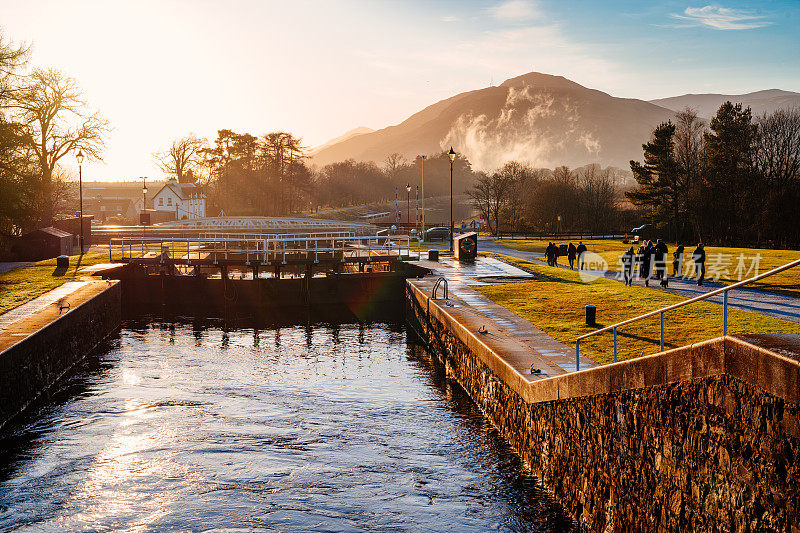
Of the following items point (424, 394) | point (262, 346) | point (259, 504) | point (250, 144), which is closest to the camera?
point (259, 504)

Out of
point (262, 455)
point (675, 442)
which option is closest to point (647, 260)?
point (262, 455)

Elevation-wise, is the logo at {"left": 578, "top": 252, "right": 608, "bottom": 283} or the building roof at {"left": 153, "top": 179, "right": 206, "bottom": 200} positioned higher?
the building roof at {"left": 153, "top": 179, "right": 206, "bottom": 200}

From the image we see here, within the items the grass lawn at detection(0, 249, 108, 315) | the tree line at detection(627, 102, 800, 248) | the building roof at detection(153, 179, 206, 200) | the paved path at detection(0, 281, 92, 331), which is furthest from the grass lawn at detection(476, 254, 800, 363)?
the building roof at detection(153, 179, 206, 200)

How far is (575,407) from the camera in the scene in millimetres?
11359

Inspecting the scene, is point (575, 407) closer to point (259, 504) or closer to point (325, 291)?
point (259, 504)

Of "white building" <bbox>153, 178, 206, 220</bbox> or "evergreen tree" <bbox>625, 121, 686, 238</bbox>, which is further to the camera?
"white building" <bbox>153, 178, 206, 220</bbox>

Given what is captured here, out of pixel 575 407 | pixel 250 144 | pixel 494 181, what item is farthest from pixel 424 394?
pixel 250 144

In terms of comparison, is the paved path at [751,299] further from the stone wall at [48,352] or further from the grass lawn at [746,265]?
the stone wall at [48,352]

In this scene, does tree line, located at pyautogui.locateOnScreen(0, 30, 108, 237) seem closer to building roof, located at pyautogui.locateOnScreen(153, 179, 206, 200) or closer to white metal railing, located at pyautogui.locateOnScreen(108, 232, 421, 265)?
white metal railing, located at pyautogui.locateOnScreen(108, 232, 421, 265)

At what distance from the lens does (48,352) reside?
20.6 m

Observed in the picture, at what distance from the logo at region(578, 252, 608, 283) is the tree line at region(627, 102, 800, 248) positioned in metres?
22.6

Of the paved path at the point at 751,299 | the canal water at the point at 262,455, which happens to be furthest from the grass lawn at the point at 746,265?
the canal water at the point at 262,455

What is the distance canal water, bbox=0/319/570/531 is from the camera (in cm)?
1247

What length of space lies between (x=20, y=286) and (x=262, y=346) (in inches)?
462
